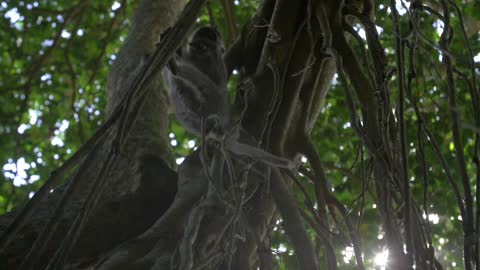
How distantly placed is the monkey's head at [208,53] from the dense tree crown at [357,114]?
78mm

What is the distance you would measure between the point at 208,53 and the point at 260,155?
0.89 m

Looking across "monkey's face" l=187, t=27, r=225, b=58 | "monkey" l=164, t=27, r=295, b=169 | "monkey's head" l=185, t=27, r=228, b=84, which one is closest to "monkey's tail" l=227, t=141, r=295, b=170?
"monkey" l=164, t=27, r=295, b=169

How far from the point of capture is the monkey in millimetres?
1579

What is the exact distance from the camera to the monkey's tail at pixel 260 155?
133cm

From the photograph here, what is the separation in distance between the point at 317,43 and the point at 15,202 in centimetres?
260

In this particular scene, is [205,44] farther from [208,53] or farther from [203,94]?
[203,94]

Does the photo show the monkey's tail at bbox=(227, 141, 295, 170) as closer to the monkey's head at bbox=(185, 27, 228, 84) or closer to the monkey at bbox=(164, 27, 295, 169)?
the monkey at bbox=(164, 27, 295, 169)

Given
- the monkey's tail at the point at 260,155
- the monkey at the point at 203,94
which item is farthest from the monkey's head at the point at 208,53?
the monkey's tail at the point at 260,155

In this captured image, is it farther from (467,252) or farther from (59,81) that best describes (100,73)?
(467,252)

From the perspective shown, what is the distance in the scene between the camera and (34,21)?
15.3 ft

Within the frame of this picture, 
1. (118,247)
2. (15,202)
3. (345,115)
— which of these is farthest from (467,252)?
(15,202)

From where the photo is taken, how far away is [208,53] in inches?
85.0

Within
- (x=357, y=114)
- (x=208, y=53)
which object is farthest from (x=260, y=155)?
(x=208, y=53)

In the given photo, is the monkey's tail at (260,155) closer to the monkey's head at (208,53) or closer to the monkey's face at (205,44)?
the monkey's head at (208,53)
